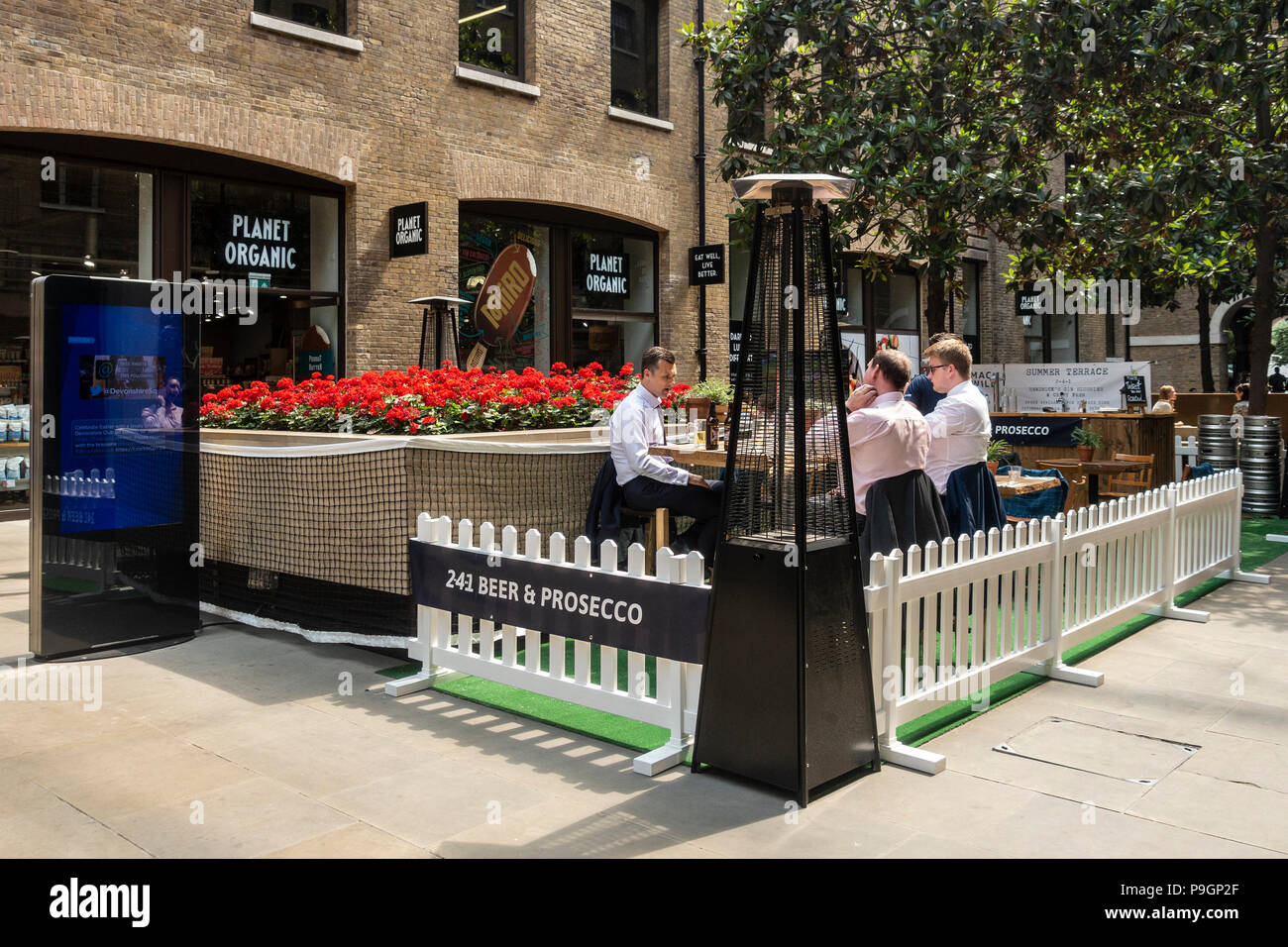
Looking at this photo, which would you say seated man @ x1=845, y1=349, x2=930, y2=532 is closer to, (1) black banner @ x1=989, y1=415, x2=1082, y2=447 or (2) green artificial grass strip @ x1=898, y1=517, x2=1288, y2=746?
(2) green artificial grass strip @ x1=898, y1=517, x2=1288, y2=746

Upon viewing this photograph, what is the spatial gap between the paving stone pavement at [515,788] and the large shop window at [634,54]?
1404 cm

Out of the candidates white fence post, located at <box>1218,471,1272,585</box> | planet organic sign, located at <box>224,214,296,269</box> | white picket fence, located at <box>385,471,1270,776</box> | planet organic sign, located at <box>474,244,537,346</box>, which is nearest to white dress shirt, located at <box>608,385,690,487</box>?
white picket fence, located at <box>385,471,1270,776</box>

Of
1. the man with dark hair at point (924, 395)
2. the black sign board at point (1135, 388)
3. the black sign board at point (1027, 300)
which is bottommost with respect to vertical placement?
the man with dark hair at point (924, 395)

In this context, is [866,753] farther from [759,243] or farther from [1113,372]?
[1113,372]

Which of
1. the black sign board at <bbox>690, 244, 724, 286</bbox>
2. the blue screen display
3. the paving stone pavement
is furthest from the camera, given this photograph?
the black sign board at <bbox>690, 244, 724, 286</bbox>

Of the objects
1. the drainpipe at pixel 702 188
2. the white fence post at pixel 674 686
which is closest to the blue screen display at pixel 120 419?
the white fence post at pixel 674 686

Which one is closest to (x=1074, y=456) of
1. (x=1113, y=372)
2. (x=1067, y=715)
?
(x=1113, y=372)

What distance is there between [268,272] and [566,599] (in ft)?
33.5

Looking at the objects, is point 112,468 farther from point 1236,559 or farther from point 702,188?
point 702,188

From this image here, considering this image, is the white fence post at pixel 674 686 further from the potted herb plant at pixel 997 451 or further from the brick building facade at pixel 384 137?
the brick building facade at pixel 384 137

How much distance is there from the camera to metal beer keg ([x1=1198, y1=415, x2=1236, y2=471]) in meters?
14.4

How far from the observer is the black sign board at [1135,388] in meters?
17.0

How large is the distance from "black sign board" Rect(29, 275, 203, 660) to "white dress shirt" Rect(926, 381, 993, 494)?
197 inches

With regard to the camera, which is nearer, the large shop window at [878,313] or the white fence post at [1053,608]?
the white fence post at [1053,608]
